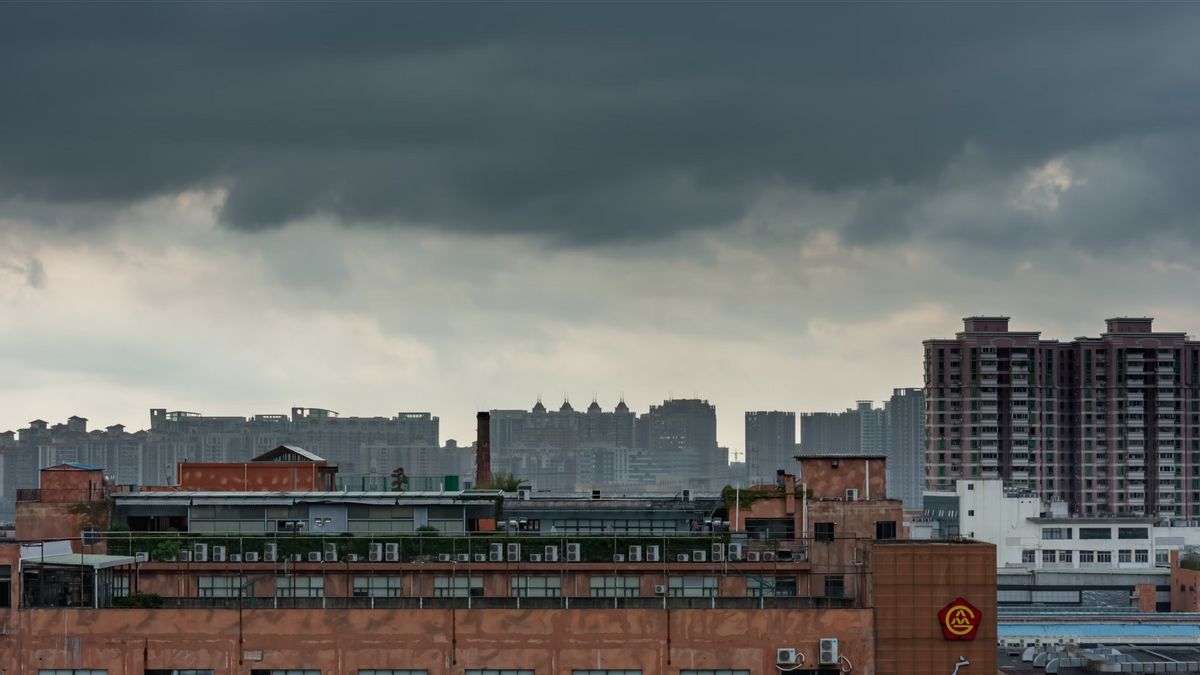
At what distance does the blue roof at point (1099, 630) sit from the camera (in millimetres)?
114062

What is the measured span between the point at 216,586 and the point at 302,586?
5428mm

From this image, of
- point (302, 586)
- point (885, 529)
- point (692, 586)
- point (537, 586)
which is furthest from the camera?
point (885, 529)

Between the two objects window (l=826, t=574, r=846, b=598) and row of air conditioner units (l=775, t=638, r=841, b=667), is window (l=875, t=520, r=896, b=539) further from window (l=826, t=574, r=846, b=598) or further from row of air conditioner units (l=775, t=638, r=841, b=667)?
row of air conditioner units (l=775, t=638, r=841, b=667)

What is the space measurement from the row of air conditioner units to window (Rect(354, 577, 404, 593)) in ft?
96.8

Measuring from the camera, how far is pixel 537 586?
229 ft

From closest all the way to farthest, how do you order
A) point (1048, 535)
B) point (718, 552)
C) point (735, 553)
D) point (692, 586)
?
point (692, 586)
point (735, 553)
point (718, 552)
point (1048, 535)

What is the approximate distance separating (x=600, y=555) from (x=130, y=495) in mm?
23176

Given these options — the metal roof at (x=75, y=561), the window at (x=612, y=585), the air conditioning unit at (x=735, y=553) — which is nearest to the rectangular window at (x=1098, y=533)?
the air conditioning unit at (x=735, y=553)

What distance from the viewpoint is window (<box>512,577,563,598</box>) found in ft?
226

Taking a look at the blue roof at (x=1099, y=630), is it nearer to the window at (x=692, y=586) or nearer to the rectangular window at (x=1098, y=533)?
the window at (x=692, y=586)

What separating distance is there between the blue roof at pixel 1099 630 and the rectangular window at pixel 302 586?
58672 millimetres

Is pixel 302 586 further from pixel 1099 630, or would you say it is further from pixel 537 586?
pixel 1099 630

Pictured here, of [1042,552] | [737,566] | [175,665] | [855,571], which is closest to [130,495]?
[737,566]

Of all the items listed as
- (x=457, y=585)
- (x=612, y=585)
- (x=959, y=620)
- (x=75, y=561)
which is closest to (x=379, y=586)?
(x=457, y=585)
